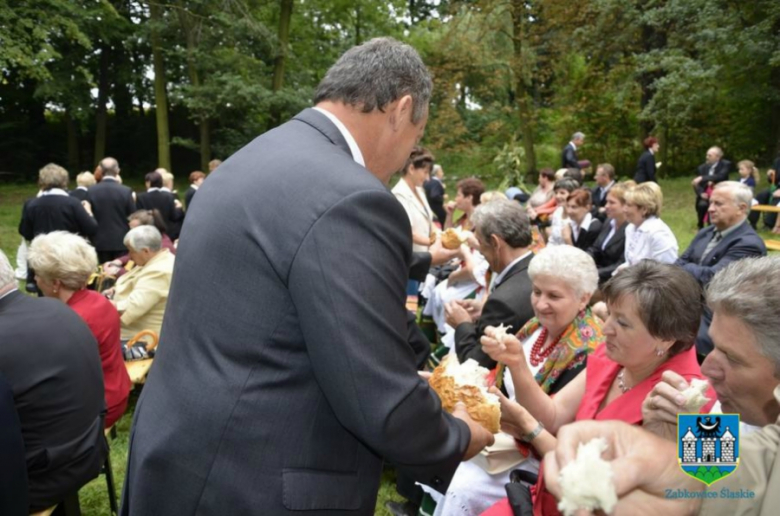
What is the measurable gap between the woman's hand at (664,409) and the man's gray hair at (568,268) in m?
1.20

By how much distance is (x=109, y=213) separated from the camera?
347 inches

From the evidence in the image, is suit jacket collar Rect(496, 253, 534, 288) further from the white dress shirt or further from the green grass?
the white dress shirt

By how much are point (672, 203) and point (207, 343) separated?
1739 cm

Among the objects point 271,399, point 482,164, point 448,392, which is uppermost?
point 271,399

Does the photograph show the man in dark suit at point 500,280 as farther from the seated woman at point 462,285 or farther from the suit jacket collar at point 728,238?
the suit jacket collar at point 728,238

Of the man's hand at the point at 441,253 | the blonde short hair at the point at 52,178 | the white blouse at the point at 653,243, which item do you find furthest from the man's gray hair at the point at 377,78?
the blonde short hair at the point at 52,178

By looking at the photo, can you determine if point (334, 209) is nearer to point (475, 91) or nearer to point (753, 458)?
point (753, 458)

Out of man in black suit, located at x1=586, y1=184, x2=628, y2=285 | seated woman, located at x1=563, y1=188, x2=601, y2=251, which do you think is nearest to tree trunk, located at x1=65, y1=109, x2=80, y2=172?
seated woman, located at x1=563, y1=188, x2=601, y2=251

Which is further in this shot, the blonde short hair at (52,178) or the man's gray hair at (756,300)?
the blonde short hair at (52,178)

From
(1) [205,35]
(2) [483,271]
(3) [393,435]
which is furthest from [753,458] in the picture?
(1) [205,35]

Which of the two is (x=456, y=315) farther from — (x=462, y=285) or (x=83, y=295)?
(x=83, y=295)

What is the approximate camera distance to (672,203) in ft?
55.8

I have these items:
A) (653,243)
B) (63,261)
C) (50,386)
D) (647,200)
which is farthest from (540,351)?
(647,200)

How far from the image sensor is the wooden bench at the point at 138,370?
4.81 metres
